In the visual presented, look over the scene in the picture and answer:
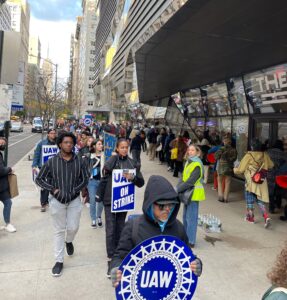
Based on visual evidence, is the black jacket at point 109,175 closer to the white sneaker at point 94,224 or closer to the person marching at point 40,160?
the white sneaker at point 94,224

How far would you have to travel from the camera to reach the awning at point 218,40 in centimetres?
447

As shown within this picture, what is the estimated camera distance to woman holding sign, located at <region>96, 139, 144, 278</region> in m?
4.33

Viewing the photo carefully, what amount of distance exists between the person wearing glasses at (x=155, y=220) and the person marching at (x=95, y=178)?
369 cm

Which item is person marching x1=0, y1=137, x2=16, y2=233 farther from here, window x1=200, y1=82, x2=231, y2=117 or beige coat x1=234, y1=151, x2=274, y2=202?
window x1=200, y1=82, x2=231, y2=117

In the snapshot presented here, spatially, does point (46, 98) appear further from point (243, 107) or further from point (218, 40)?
point (218, 40)

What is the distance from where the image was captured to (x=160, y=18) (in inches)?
201

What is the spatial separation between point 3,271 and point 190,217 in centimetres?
279

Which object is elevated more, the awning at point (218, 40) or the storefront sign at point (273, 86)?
the awning at point (218, 40)

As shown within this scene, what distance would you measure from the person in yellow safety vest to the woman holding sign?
37.9 inches

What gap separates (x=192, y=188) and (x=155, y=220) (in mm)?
2995

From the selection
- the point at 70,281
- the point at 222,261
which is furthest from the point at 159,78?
the point at 70,281

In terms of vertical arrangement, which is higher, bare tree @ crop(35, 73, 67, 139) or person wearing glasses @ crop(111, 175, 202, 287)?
Answer: bare tree @ crop(35, 73, 67, 139)

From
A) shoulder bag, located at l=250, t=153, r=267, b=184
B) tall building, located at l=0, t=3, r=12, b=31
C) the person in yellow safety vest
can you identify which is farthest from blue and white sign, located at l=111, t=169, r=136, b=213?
tall building, located at l=0, t=3, r=12, b=31

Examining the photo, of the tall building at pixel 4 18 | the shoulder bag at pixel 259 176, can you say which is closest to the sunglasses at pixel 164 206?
the shoulder bag at pixel 259 176
